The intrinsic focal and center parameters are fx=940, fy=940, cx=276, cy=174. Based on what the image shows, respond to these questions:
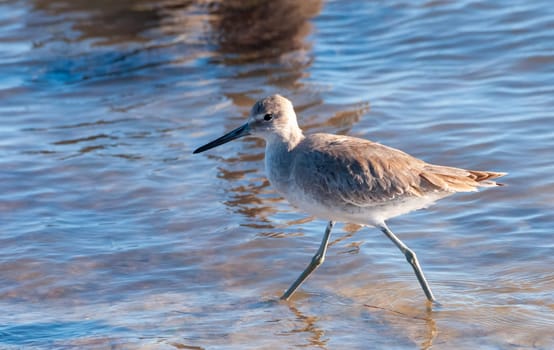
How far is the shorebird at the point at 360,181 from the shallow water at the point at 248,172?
0.64 m

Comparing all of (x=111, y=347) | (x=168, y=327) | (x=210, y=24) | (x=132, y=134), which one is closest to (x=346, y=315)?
(x=168, y=327)

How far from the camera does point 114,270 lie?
6.76 metres

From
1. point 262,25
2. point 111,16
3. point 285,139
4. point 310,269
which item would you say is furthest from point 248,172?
point 111,16

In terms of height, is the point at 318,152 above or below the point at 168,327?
above

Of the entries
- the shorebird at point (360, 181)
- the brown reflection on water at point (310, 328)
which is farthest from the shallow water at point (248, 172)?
the shorebird at point (360, 181)

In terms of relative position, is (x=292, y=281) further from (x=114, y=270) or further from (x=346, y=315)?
(x=114, y=270)

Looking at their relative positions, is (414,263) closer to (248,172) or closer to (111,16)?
(248,172)

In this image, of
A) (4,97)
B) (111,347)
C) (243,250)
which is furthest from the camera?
(4,97)

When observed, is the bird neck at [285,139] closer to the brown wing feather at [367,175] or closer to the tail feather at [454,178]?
the brown wing feather at [367,175]

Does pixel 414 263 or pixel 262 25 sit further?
pixel 262 25

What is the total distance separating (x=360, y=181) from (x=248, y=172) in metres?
2.65

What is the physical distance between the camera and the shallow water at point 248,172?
595cm

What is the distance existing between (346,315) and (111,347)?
4.87 ft

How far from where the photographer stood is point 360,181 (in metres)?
5.89
